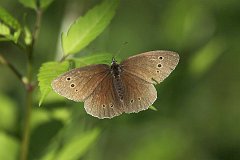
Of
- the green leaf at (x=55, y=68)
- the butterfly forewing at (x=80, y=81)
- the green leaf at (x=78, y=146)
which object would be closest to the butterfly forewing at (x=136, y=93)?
the butterfly forewing at (x=80, y=81)

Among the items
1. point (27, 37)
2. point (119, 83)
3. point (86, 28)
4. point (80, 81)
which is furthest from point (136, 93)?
point (27, 37)

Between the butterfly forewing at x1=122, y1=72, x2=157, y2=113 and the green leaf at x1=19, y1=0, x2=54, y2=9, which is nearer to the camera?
the butterfly forewing at x1=122, y1=72, x2=157, y2=113

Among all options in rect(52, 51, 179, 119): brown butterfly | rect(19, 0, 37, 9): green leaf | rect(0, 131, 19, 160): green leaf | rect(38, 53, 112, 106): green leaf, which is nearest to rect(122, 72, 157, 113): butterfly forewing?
rect(52, 51, 179, 119): brown butterfly

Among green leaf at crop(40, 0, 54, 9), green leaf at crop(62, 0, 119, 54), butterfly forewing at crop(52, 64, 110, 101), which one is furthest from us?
green leaf at crop(40, 0, 54, 9)

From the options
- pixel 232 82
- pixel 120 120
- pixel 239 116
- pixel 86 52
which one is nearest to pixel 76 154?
pixel 120 120

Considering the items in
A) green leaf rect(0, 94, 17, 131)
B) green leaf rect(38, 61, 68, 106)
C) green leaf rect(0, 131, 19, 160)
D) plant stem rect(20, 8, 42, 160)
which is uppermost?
green leaf rect(38, 61, 68, 106)

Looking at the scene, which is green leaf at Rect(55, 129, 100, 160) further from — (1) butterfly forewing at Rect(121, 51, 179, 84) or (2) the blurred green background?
(1) butterfly forewing at Rect(121, 51, 179, 84)

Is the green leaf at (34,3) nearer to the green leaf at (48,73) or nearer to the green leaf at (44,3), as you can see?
the green leaf at (44,3)

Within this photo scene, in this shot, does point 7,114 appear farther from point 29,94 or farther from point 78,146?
point 29,94
